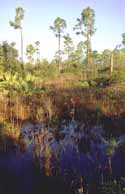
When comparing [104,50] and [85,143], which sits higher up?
[104,50]

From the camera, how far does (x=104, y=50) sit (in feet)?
205

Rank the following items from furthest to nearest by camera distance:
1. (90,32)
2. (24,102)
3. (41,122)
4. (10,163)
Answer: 1. (90,32)
2. (24,102)
3. (41,122)
4. (10,163)

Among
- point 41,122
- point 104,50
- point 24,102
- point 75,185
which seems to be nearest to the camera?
point 75,185

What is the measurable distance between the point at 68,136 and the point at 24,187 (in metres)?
2.77

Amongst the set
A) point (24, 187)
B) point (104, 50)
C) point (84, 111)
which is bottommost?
point (24, 187)

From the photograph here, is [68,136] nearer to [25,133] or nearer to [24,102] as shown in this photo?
[25,133]


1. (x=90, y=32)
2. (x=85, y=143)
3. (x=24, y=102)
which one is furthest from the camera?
(x=90, y=32)

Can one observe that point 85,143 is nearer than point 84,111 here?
Yes

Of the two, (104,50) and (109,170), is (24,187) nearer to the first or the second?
(109,170)

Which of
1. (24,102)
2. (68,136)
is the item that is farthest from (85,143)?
(24,102)

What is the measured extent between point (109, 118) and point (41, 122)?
201cm

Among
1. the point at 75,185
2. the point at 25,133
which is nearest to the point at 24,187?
the point at 75,185

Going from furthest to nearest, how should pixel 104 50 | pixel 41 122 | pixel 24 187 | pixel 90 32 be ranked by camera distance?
pixel 104 50
pixel 90 32
pixel 41 122
pixel 24 187

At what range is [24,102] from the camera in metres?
11.9
